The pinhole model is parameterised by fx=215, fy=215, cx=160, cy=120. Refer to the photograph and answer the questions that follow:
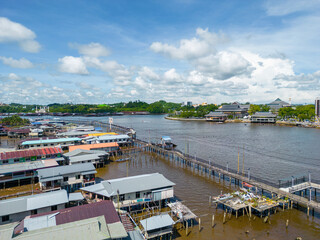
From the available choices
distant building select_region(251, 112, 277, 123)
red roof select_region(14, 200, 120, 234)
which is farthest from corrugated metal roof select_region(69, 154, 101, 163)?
distant building select_region(251, 112, 277, 123)

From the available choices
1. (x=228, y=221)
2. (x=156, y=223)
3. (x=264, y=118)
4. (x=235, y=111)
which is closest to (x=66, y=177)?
(x=156, y=223)

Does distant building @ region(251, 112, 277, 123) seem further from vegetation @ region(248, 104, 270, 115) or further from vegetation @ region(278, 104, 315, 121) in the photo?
vegetation @ region(248, 104, 270, 115)

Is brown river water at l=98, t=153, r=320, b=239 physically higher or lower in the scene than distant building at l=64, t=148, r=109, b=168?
lower

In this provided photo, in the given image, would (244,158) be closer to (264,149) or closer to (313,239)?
(264,149)

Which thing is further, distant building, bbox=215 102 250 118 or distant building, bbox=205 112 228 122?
distant building, bbox=215 102 250 118

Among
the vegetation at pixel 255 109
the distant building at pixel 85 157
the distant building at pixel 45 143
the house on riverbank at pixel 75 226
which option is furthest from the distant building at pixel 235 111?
the house on riverbank at pixel 75 226

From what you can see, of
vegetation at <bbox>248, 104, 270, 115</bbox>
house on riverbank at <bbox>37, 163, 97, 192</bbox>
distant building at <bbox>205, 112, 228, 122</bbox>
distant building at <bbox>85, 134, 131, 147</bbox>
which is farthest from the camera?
vegetation at <bbox>248, 104, 270, 115</bbox>

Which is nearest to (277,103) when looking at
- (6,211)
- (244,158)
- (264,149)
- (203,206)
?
→ (264,149)

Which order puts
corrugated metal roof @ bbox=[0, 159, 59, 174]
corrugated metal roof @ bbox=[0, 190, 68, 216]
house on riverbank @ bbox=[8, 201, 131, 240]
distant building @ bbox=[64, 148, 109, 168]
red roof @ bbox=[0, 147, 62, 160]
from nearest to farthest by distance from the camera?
1. house on riverbank @ bbox=[8, 201, 131, 240]
2. corrugated metal roof @ bbox=[0, 190, 68, 216]
3. corrugated metal roof @ bbox=[0, 159, 59, 174]
4. red roof @ bbox=[0, 147, 62, 160]
5. distant building @ bbox=[64, 148, 109, 168]

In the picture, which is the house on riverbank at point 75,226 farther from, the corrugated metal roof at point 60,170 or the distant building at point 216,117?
the distant building at point 216,117
